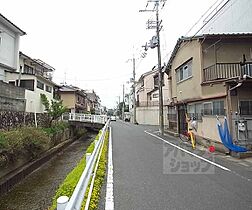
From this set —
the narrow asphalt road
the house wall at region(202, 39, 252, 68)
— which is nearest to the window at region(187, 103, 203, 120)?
the house wall at region(202, 39, 252, 68)

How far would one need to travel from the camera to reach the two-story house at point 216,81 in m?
11.8

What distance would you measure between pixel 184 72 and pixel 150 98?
103 ft

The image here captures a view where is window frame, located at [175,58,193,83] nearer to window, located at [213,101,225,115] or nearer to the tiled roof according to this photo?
window, located at [213,101,225,115]

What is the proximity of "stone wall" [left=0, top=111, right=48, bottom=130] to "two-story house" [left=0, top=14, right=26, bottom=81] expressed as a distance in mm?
5414

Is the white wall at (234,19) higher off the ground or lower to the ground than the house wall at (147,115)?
higher

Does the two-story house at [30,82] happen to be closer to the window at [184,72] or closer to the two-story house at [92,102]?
the window at [184,72]

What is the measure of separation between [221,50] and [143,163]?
33.1 ft

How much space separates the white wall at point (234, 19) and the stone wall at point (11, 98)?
18.0 meters

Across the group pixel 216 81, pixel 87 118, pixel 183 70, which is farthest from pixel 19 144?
pixel 87 118

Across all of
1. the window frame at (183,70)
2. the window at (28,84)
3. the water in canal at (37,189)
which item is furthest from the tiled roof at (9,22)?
the window frame at (183,70)

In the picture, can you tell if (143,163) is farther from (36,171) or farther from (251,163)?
(36,171)

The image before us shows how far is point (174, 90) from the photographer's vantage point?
21.8 meters

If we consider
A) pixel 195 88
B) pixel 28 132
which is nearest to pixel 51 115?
pixel 28 132

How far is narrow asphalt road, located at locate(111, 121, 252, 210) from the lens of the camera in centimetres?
510
